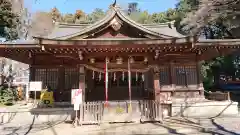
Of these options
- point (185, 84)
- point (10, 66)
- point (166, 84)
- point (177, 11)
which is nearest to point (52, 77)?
point (166, 84)

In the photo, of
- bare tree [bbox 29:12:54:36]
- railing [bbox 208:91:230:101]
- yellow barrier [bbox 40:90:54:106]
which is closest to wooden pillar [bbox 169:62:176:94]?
railing [bbox 208:91:230:101]

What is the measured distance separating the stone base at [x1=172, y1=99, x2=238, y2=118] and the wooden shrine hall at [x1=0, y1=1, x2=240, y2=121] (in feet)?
2.63

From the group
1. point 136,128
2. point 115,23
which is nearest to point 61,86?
point 115,23

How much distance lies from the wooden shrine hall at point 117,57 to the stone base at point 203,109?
0.80 m

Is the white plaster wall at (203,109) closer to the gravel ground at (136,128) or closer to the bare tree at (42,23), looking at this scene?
the gravel ground at (136,128)

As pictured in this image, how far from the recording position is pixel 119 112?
974 cm

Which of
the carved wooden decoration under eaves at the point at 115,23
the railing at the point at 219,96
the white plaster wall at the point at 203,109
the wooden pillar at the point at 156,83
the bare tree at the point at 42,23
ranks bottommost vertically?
the white plaster wall at the point at 203,109

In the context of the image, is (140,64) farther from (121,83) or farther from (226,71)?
(226,71)

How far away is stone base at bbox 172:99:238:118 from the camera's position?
1140 centimetres

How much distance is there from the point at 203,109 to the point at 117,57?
5754mm

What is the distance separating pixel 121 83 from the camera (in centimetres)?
1379

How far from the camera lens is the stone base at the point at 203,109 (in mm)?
11398

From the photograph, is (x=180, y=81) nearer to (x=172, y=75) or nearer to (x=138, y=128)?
(x=172, y=75)

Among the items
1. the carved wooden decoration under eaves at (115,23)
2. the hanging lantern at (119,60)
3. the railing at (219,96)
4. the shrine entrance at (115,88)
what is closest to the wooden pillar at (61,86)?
the shrine entrance at (115,88)
